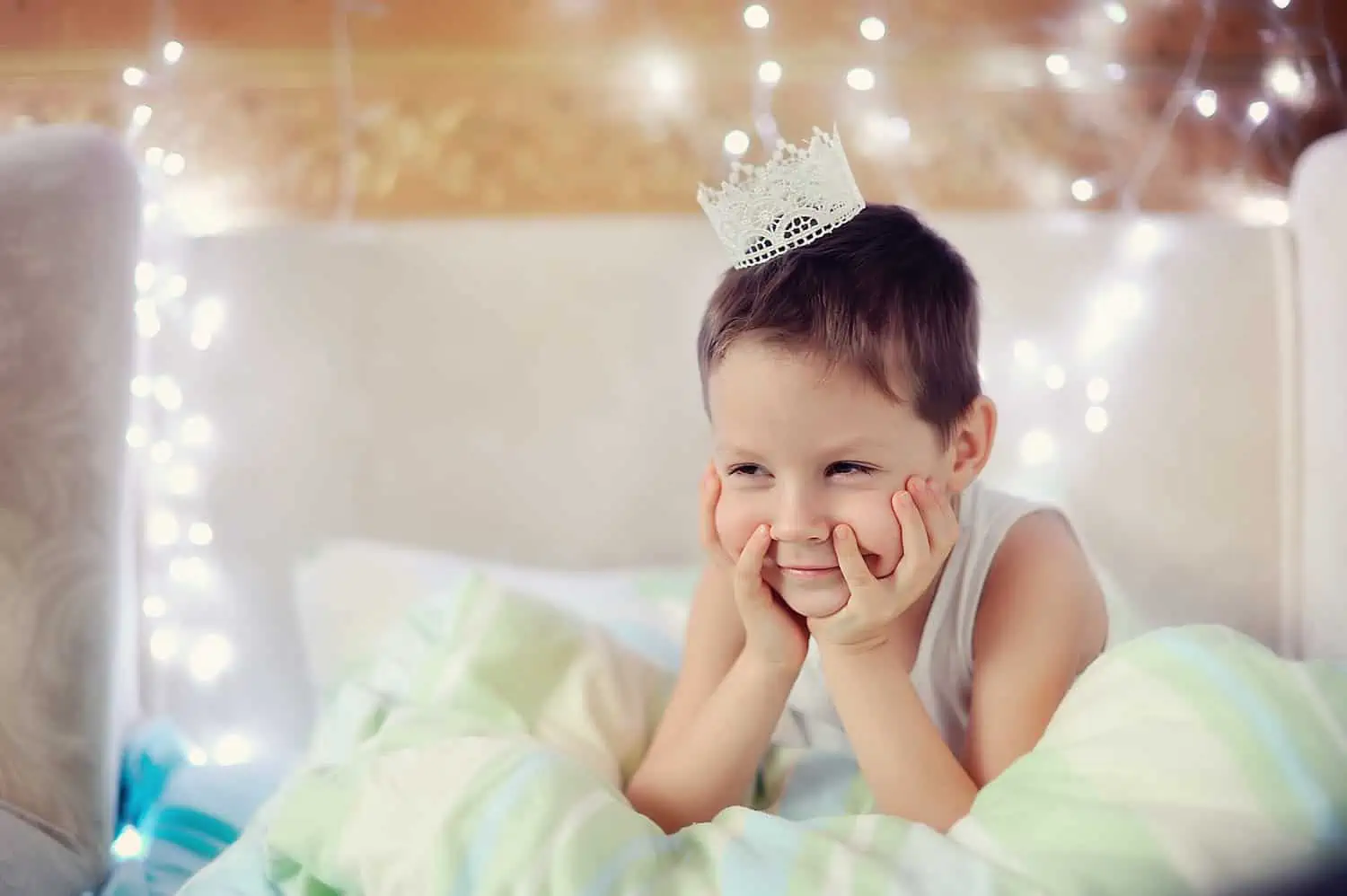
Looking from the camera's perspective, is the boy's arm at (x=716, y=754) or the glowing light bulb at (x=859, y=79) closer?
the boy's arm at (x=716, y=754)

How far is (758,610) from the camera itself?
82cm

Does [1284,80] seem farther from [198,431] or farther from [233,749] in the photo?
[233,749]

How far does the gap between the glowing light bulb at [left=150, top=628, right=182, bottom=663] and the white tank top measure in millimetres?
874

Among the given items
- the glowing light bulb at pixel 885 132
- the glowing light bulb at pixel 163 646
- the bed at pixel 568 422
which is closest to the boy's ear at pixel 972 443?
the bed at pixel 568 422

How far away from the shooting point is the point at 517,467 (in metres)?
1.31

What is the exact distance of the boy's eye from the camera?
2.50 feet

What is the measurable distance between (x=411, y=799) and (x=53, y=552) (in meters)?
0.45

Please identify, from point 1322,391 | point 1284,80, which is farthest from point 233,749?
point 1284,80

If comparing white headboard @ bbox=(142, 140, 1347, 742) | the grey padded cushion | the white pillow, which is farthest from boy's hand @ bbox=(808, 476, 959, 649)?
the grey padded cushion

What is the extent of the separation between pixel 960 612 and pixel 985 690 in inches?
3.8

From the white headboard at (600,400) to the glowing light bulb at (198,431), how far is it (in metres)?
0.02

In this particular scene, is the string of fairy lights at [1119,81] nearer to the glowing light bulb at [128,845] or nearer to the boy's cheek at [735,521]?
the boy's cheek at [735,521]

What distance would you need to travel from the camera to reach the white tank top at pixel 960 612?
3.01ft

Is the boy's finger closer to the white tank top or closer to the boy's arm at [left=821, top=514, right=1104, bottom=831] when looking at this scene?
the boy's arm at [left=821, top=514, right=1104, bottom=831]
